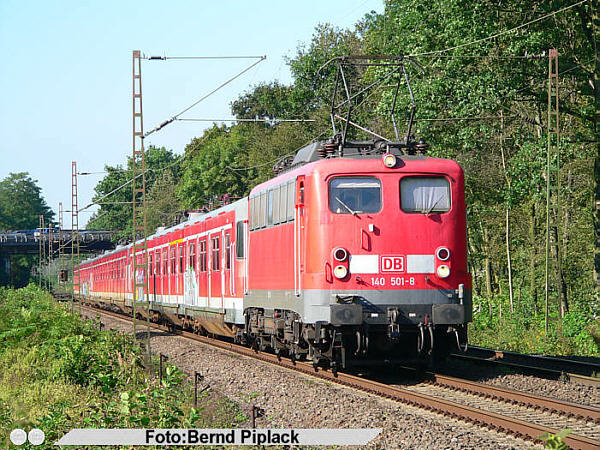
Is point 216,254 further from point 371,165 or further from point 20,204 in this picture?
point 20,204

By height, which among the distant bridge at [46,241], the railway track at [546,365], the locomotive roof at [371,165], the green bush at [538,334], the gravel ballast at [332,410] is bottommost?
the gravel ballast at [332,410]

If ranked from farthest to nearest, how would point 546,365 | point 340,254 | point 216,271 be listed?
1. point 216,271
2. point 546,365
3. point 340,254

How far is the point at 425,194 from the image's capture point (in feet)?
45.9

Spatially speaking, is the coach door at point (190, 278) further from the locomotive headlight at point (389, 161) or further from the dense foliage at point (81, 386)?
the locomotive headlight at point (389, 161)

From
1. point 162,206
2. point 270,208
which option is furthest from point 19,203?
point 270,208

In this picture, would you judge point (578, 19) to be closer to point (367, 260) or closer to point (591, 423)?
point (367, 260)

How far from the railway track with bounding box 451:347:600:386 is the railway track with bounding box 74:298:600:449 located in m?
1.61

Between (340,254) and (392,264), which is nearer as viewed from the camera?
(340,254)

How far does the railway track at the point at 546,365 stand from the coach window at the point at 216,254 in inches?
269

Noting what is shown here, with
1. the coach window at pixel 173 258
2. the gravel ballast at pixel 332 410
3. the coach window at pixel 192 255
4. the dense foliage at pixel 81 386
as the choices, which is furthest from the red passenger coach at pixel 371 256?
the coach window at pixel 173 258

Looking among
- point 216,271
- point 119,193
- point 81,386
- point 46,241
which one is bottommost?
point 81,386

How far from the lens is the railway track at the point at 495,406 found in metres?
9.56

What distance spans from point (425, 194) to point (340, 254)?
1.75m
